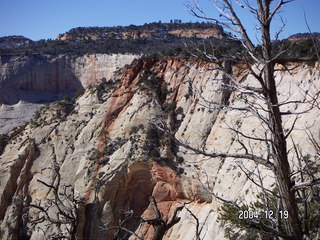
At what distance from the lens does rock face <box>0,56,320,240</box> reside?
72.4ft

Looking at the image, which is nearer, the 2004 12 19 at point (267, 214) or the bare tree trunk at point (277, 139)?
the bare tree trunk at point (277, 139)

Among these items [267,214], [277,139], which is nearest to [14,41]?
[267,214]

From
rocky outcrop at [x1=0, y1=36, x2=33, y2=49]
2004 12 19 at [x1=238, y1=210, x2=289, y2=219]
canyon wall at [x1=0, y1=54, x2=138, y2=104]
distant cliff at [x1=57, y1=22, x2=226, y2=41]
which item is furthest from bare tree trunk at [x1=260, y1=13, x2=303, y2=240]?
rocky outcrop at [x1=0, y1=36, x2=33, y2=49]

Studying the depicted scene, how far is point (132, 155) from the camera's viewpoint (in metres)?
25.6

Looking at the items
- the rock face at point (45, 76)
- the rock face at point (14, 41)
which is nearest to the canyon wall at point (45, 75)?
the rock face at point (45, 76)

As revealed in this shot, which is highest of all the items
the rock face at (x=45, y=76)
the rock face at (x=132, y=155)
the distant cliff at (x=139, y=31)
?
the distant cliff at (x=139, y=31)

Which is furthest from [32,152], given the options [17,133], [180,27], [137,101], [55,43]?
[180,27]

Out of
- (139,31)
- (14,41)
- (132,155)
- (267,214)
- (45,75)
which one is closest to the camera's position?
(267,214)

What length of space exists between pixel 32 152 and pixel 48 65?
3019 centimetres

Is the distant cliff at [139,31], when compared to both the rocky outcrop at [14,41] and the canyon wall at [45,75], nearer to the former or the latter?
the canyon wall at [45,75]

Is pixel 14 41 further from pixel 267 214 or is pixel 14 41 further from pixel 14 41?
pixel 267 214

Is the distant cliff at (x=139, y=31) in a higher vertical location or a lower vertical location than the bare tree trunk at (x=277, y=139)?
higher

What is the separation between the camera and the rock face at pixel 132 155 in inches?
869

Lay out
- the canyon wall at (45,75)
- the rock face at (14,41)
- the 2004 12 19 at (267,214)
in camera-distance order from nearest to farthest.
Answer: the 2004 12 19 at (267,214) < the canyon wall at (45,75) < the rock face at (14,41)
